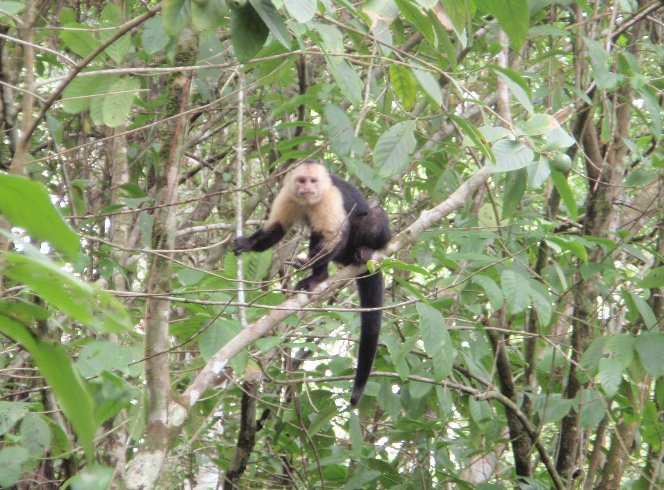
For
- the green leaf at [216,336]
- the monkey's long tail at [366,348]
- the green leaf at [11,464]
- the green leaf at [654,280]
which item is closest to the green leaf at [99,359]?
the green leaf at [216,336]

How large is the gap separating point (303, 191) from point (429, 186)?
751 millimetres

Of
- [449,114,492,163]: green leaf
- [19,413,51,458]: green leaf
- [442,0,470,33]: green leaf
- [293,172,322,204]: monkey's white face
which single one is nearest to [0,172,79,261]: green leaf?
[442,0,470,33]: green leaf

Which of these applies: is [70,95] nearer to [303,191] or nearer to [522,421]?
[303,191]

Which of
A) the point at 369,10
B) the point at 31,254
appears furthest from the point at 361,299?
the point at 31,254

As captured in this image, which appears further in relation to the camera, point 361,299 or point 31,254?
point 361,299

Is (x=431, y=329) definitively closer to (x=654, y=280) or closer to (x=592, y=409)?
(x=654, y=280)

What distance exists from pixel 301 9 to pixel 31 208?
1016 millimetres

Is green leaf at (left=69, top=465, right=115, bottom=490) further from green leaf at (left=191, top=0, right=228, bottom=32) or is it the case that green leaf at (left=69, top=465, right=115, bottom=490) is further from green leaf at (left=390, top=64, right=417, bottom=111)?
green leaf at (left=390, top=64, right=417, bottom=111)

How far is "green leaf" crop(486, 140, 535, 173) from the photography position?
6.45 feet

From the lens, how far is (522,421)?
3.93 m

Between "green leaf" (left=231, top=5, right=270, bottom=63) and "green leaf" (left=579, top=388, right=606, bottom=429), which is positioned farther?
"green leaf" (left=579, top=388, right=606, bottom=429)

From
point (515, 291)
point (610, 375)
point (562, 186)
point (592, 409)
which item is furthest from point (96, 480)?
point (592, 409)

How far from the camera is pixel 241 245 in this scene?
379 cm

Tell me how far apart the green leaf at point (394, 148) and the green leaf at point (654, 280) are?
1.31m
